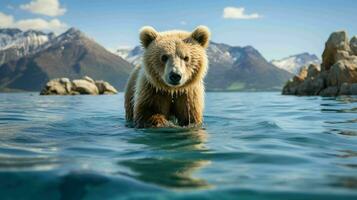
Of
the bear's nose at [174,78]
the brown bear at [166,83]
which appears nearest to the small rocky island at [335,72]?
the brown bear at [166,83]

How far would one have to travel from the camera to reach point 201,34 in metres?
9.84

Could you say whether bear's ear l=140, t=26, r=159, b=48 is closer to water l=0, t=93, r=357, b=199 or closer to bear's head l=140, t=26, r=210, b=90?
bear's head l=140, t=26, r=210, b=90

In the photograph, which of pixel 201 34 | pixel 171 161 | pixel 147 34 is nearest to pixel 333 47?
pixel 201 34

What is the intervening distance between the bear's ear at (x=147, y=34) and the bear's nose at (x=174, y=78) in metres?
1.82

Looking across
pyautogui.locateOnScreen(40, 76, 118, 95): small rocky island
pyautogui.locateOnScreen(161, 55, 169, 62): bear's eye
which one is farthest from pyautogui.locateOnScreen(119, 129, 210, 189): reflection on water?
pyautogui.locateOnScreen(40, 76, 118, 95): small rocky island

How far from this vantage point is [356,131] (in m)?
9.14

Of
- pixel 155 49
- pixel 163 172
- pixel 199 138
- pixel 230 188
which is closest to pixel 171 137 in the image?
pixel 199 138

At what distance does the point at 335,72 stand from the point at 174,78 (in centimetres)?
3924

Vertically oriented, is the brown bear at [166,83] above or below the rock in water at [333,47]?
below

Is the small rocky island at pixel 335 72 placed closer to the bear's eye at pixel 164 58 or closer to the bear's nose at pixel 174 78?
the bear's eye at pixel 164 58

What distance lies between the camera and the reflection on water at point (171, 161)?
4.14m

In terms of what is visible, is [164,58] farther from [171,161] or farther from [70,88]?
[70,88]

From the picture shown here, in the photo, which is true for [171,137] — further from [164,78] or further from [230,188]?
[230,188]

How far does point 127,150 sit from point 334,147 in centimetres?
326
